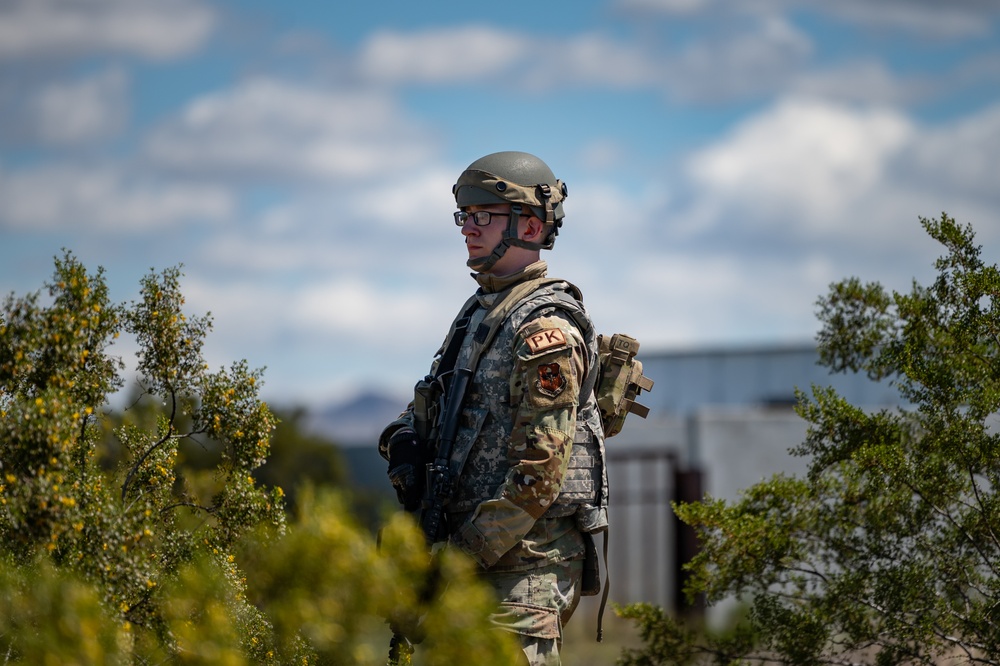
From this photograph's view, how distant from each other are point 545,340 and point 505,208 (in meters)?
0.74

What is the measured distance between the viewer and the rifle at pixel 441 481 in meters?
5.01

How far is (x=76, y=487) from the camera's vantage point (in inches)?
183

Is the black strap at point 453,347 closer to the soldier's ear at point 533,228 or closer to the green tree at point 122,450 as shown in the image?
A: the soldier's ear at point 533,228

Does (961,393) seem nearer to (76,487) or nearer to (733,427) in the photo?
(76,487)

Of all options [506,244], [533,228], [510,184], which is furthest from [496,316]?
[510,184]

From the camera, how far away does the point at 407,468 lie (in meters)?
5.34

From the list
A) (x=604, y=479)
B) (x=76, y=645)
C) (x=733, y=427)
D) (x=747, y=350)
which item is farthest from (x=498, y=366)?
(x=747, y=350)

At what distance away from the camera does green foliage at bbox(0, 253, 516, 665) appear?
3.51 metres

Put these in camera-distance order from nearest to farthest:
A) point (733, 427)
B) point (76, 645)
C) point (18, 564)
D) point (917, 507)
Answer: point (76, 645)
point (18, 564)
point (917, 507)
point (733, 427)

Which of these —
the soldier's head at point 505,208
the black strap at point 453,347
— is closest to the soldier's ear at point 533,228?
the soldier's head at point 505,208

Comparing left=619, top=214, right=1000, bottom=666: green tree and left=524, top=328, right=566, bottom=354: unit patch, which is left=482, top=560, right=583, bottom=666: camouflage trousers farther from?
left=619, top=214, right=1000, bottom=666: green tree

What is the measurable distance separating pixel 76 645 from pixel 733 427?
23284mm

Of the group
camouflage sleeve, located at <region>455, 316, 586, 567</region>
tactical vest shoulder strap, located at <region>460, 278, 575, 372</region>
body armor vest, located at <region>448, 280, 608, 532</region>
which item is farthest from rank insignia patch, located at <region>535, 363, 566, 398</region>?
tactical vest shoulder strap, located at <region>460, 278, 575, 372</region>

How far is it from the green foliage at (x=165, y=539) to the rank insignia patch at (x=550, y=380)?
2.72ft
